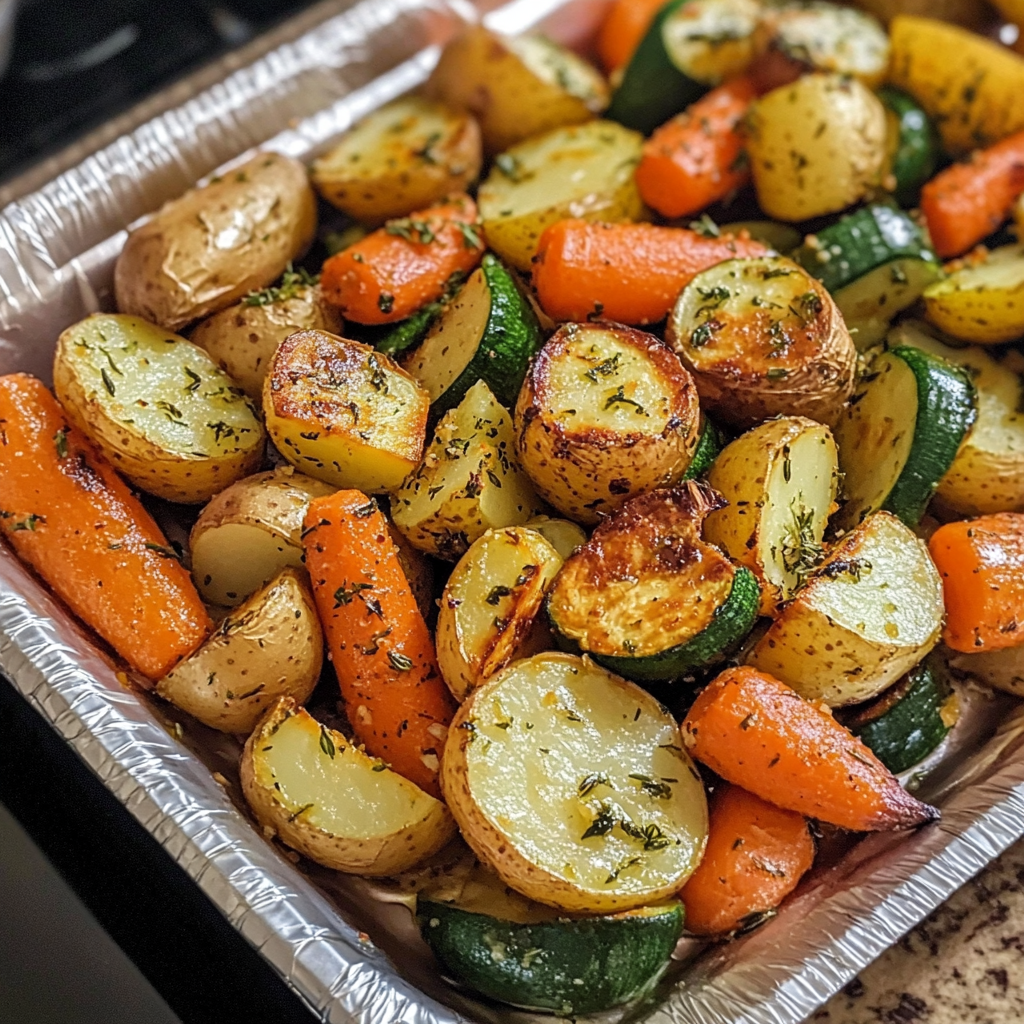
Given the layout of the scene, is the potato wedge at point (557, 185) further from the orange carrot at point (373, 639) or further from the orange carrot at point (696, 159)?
the orange carrot at point (373, 639)

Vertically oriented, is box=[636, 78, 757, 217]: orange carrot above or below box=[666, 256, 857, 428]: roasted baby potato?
above

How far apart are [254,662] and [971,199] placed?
148cm

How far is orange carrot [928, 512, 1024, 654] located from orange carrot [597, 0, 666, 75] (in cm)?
128

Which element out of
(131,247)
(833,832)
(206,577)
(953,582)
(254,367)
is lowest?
(833,832)

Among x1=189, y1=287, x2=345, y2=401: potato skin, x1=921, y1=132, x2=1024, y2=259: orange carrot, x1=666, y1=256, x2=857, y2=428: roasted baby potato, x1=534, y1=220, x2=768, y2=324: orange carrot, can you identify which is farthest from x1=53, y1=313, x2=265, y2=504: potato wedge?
x1=921, y1=132, x2=1024, y2=259: orange carrot

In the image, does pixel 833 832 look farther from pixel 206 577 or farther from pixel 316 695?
pixel 206 577

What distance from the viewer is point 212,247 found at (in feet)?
6.00

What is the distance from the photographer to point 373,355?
5.53ft

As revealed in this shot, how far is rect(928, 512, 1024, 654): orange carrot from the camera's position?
5.24 feet

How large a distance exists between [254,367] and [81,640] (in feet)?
1.61

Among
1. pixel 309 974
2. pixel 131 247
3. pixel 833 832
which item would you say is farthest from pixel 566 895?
pixel 131 247

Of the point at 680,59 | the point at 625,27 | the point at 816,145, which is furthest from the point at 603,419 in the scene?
the point at 625,27

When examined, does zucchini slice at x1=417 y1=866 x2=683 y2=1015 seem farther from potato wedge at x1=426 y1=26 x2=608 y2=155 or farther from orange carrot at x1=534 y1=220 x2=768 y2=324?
potato wedge at x1=426 y1=26 x2=608 y2=155

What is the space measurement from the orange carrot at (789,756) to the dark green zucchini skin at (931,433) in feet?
1.23
